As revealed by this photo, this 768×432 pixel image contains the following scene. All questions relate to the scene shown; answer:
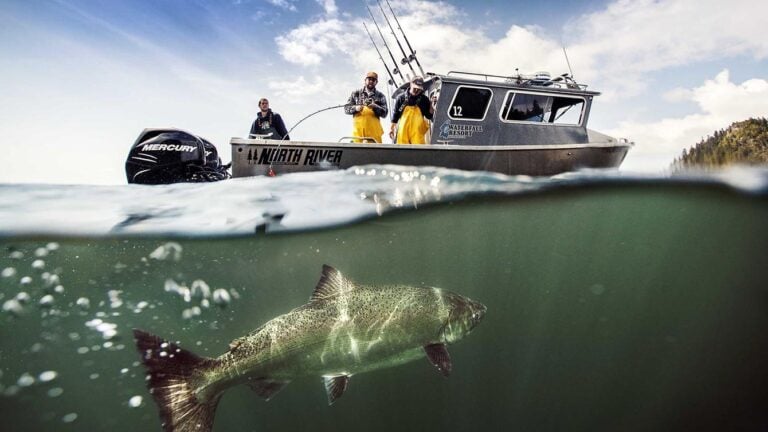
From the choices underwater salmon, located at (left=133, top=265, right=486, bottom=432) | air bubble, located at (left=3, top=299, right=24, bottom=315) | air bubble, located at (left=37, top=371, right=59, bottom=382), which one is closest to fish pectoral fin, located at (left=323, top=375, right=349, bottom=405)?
underwater salmon, located at (left=133, top=265, right=486, bottom=432)

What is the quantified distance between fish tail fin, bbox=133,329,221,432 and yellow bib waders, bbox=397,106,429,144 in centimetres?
735

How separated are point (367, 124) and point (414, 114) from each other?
1280 mm

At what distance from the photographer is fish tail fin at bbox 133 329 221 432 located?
161 inches

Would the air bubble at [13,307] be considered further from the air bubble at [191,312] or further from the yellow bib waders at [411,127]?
the yellow bib waders at [411,127]

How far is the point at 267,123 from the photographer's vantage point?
9.70 meters

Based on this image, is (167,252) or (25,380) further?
(25,380)

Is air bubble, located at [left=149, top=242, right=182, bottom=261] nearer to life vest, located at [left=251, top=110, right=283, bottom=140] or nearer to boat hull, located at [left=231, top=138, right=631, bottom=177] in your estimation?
boat hull, located at [left=231, top=138, right=631, bottom=177]

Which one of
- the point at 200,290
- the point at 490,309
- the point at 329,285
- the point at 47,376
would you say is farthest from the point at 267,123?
the point at 490,309

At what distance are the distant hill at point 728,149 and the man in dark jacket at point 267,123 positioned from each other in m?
8.92

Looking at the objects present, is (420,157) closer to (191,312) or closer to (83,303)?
(191,312)

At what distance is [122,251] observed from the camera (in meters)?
8.94

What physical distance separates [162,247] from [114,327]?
497 cm

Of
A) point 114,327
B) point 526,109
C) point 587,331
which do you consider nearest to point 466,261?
point 526,109

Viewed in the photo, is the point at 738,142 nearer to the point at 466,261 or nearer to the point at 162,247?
the point at 466,261
